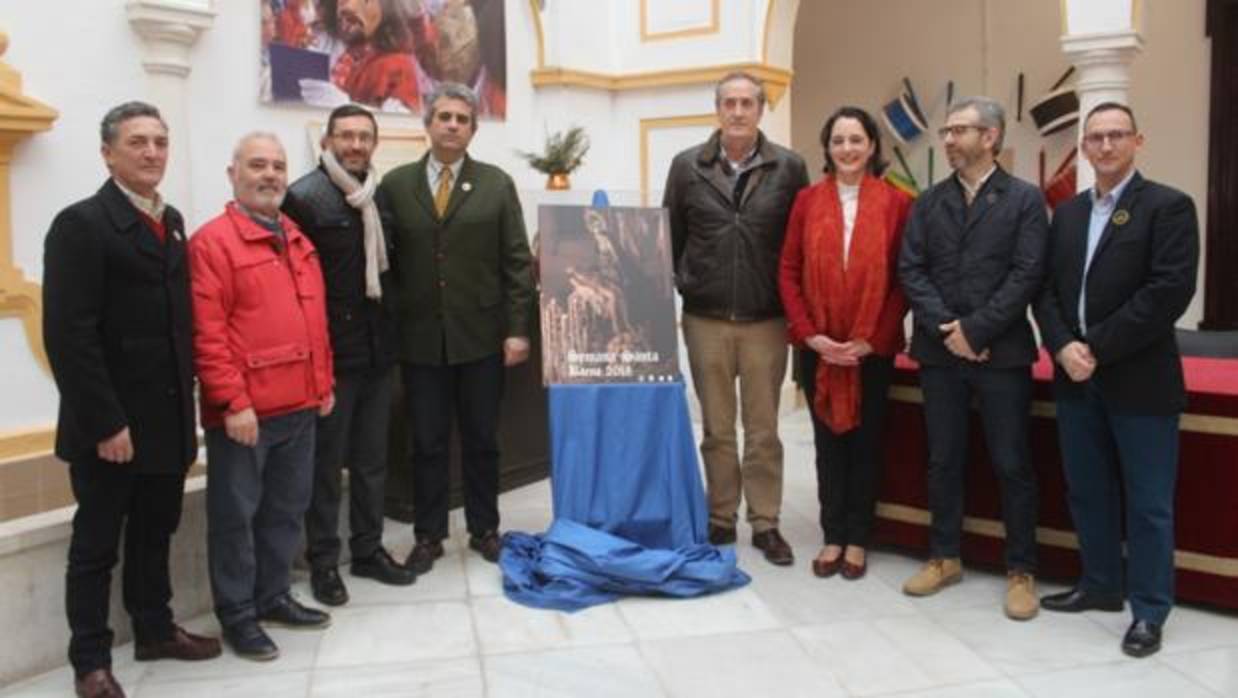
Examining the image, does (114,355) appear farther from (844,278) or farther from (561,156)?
(561,156)

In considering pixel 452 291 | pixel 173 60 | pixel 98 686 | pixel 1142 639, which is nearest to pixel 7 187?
pixel 173 60

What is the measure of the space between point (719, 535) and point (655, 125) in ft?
11.4

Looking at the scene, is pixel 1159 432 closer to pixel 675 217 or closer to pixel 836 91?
pixel 675 217

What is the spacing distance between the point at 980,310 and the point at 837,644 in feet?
3.61

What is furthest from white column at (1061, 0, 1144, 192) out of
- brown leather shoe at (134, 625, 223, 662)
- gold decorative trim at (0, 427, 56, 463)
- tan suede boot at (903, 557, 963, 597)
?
gold decorative trim at (0, 427, 56, 463)

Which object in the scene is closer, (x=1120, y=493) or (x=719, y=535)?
(x=1120, y=493)

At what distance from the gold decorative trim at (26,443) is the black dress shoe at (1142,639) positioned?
384 centimetres

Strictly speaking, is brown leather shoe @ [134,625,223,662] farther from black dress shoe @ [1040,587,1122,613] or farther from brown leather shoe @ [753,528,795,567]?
black dress shoe @ [1040,587,1122,613]

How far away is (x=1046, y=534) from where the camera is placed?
11.9 feet

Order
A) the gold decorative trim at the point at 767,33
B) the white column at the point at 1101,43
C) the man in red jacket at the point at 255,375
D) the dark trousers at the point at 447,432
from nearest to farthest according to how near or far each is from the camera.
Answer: the man in red jacket at the point at 255,375 → the dark trousers at the point at 447,432 → the white column at the point at 1101,43 → the gold decorative trim at the point at 767,33

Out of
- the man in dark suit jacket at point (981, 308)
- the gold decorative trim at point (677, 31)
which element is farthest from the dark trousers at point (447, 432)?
the gold decorative trim at point (677, 31)

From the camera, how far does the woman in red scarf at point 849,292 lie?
3.54 meters

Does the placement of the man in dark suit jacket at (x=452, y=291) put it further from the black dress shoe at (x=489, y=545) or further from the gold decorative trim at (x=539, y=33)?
the gold decorative trim at (x=539, y=33)

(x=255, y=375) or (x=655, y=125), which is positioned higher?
(x=655, y=125)
